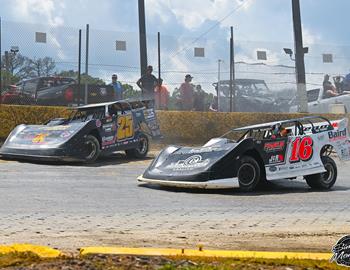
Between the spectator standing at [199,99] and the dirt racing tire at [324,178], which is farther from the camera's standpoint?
the spectator standing at [199,99]

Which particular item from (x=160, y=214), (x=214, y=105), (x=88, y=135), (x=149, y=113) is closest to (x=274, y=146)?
(x=160, y=214)

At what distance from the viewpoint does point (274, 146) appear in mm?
11695

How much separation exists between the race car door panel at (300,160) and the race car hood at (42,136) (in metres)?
5.54

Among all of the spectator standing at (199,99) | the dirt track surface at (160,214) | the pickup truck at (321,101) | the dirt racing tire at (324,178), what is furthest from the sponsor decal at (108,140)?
the pickup truck at (321,101)

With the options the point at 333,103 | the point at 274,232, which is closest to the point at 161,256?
the point at 274,232

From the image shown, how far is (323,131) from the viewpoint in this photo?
1235 centimetres

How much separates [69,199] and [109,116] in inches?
265

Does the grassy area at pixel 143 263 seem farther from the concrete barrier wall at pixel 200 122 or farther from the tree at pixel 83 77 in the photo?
the concrete barrier wall at pixel 200 122

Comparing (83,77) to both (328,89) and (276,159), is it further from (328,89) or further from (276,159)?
(276,159)

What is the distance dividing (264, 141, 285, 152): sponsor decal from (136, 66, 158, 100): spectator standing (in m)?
9.98

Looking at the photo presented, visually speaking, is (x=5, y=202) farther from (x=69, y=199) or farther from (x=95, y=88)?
(x=95, y=88)

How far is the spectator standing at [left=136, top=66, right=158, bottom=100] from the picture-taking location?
69.7 ft

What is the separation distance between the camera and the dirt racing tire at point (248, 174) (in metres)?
11.2

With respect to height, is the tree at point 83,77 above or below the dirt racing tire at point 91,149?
above
